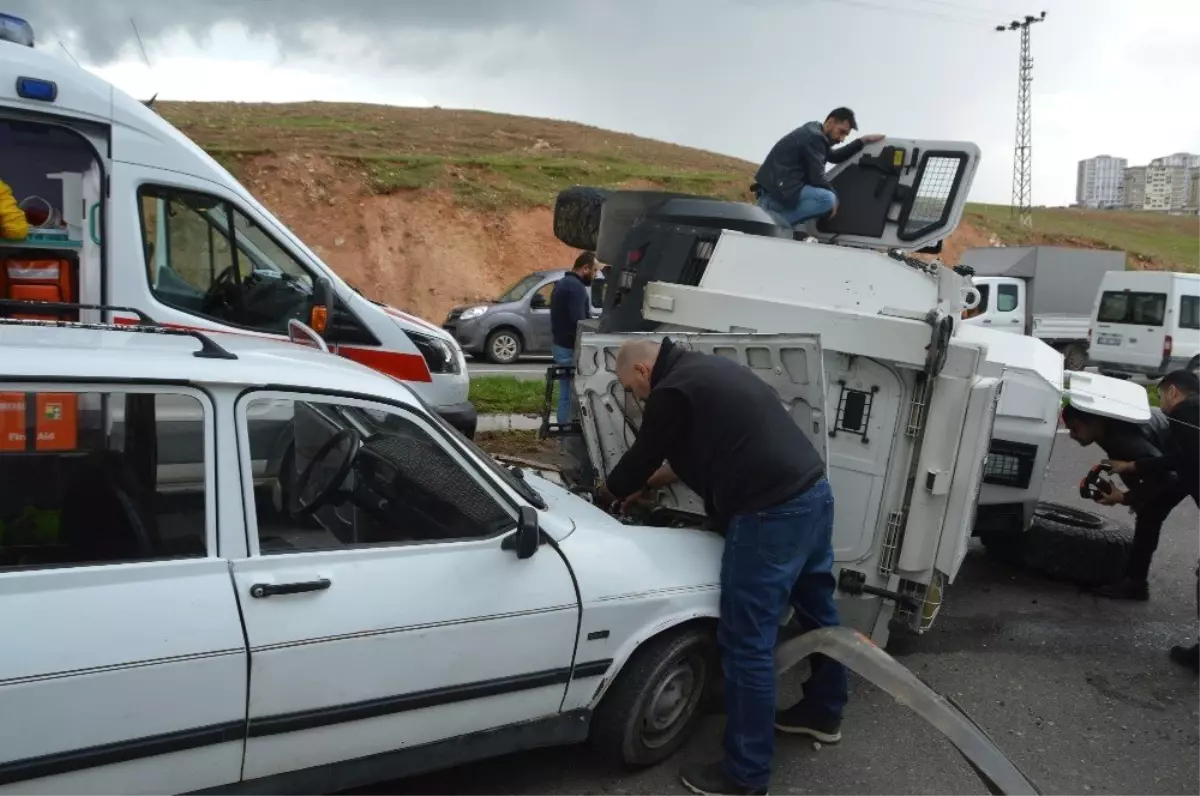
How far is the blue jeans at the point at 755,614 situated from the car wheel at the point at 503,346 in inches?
497

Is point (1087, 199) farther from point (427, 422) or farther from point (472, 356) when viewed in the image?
point (427, 422)

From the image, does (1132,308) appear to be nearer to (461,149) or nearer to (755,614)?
(755,614)

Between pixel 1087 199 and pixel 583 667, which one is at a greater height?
pixel 1087 199

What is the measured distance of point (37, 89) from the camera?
207 inches

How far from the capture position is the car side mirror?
10.2ft

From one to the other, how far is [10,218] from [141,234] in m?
0.65

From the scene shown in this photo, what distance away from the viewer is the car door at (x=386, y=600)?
109 inches

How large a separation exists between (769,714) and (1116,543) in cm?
349

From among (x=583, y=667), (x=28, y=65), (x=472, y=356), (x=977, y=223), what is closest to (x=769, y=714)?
(x=583, y=667)

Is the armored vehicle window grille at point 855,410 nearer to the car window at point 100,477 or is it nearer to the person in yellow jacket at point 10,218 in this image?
the car window at point 100,477

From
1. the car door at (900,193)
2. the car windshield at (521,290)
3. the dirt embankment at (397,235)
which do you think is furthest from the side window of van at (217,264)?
the dirt embankment at (397,235)

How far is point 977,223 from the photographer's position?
41375 mm

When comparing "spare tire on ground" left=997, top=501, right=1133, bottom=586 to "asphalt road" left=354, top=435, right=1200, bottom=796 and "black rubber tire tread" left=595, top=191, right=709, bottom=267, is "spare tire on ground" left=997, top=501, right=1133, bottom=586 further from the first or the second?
"black rubber tire tread" left=595, top=191, right=709, bottom=267

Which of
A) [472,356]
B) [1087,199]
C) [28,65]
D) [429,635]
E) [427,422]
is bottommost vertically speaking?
[472,356]
